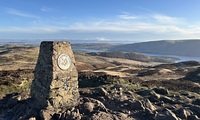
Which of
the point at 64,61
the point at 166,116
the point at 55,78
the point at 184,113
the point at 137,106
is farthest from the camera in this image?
the point at 137,106

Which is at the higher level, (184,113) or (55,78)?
(55,78)

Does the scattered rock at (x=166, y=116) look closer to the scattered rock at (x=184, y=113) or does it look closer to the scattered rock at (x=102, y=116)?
the scattered rock at (x=184, y=113)

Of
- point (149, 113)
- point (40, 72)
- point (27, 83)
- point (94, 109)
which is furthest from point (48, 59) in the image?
point (27, 83)

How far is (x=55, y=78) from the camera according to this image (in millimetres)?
14352

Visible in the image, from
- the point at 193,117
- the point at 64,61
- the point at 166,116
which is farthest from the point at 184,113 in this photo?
the point at 64,61

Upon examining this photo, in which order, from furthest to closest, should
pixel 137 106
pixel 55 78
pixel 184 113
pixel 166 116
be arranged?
pixel 137 106
pixel 184 113
pixel 55 78
pixel 166 116

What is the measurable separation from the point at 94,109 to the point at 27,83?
12534 mm

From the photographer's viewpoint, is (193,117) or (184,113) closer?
(193,117)

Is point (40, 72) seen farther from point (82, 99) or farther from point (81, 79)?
point (81, 79)

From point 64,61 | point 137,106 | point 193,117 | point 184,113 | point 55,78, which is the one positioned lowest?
point 193,117

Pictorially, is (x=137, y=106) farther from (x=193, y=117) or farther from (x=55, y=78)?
(x=55, y=78)

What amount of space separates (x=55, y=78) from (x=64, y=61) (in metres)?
1.05

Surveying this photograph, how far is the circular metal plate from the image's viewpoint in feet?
47.5

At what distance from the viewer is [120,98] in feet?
53.0
